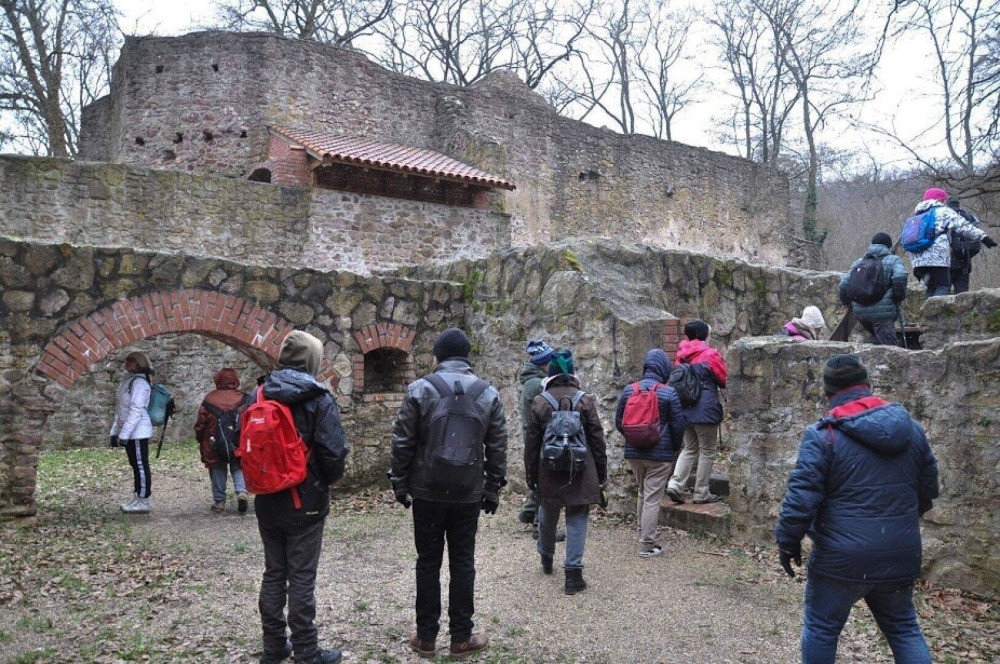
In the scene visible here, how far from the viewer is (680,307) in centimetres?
803

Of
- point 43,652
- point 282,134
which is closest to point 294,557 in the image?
point 43,652

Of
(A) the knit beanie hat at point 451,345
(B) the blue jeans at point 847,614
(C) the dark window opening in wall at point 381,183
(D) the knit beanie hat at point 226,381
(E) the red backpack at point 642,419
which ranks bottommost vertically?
(B) the blue jeans at point 847,614

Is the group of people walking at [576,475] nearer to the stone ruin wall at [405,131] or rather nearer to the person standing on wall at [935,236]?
the person standing on wall at [935,236]

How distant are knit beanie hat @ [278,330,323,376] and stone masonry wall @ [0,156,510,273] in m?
7.00

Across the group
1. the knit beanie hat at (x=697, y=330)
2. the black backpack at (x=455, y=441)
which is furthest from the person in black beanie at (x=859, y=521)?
the knit beanie hat at (x=697, y=330)

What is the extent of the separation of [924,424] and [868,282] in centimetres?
175

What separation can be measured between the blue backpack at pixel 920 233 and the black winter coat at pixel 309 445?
560cm

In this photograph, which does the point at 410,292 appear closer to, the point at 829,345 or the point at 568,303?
the point at 568,303

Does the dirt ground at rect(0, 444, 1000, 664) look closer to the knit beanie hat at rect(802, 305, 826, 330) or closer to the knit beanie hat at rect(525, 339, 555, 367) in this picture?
the knit beanie hat at rect(525, 339, 555, 367)

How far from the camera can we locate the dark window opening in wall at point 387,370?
27.7 feet

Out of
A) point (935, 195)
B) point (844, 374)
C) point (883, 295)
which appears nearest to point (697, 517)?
point (883, 295)

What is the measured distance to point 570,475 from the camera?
4.74 metres

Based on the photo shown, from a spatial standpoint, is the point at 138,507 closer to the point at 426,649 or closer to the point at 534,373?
the point at 534,373

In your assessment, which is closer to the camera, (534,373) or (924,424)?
(924,424)
